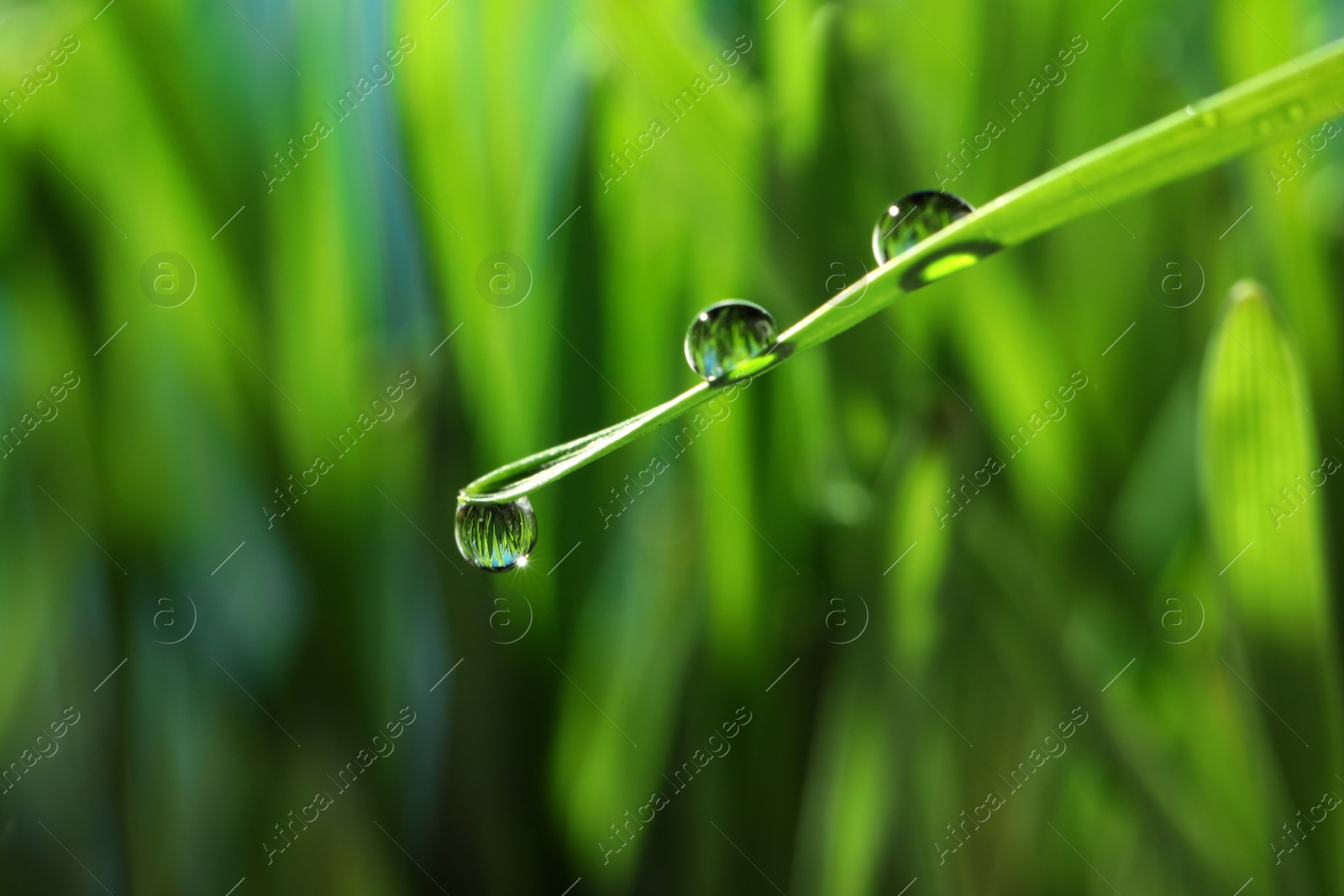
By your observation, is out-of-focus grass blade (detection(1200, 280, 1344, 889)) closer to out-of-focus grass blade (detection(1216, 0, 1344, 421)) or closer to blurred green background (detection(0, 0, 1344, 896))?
blurred green background (detection(0, 0, 1344, 896))

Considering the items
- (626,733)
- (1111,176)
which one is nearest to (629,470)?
(626,733)

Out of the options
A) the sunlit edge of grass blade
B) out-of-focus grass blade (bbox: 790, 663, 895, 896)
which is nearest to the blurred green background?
out-of-focus grass blade (bbox: 790, 663, 895, 896)

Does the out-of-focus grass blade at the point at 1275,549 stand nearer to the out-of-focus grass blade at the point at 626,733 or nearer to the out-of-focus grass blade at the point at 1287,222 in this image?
the out-of-focus grass blade at the point at 1287,222

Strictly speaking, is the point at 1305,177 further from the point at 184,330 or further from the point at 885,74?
the point at 184,330

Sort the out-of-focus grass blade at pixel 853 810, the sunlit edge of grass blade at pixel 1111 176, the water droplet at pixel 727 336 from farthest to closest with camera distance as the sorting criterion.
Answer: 1. the out-of-focus grass blade at pixel 853 810
2. the water droplet at pixel 727 336
3. the sunlit edge of grass blade at pixel 1111 176

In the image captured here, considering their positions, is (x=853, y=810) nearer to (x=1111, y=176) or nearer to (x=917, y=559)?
(x=917, y=559)

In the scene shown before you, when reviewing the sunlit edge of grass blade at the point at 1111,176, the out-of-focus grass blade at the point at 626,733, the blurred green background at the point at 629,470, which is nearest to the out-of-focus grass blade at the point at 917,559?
the blurred green background at the point at 629,470

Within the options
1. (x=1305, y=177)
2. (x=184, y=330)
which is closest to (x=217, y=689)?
(x=184, y=330)
